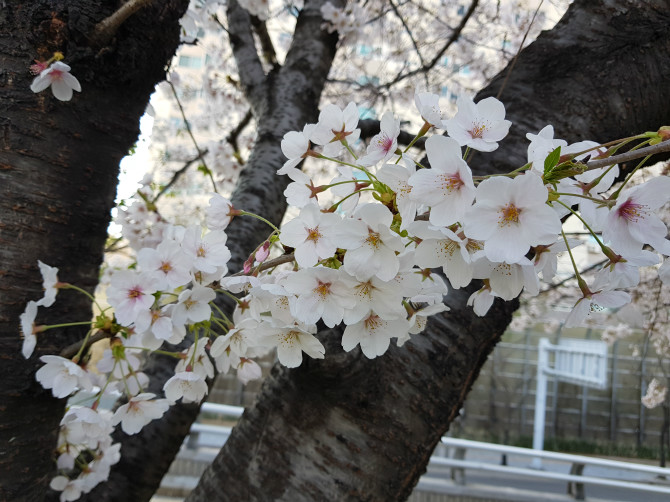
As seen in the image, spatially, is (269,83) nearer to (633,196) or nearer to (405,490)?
(405,490)

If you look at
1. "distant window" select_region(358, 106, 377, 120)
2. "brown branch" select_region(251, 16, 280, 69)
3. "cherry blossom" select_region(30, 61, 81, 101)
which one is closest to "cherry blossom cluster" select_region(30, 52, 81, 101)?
"cherry blossom" select_region(30, 61, 81, 101)

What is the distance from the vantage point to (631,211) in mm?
529

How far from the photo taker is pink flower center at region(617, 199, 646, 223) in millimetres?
528

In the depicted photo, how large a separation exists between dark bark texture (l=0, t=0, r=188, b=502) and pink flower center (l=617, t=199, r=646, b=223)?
3.30ft

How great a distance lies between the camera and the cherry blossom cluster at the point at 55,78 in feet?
3.11

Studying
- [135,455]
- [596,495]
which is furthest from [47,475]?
[596,495]

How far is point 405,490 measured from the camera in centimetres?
103

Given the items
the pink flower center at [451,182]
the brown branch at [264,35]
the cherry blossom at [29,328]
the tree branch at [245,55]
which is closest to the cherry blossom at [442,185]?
the pink flower center at [451,182]

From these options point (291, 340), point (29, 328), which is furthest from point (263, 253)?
point (29, 328)

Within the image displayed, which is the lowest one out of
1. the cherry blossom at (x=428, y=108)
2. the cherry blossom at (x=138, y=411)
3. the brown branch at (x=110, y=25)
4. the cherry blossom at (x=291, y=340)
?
the cherry blossom at (x=138, y=411)

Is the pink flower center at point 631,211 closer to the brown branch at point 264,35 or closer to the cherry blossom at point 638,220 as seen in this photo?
the cherry blossom at point 638,220

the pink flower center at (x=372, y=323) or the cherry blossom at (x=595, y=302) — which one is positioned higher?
the cherry blossom at (x=595, y=302)

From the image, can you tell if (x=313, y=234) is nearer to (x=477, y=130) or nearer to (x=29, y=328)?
(x=477, y=130)

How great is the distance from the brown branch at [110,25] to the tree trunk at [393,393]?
0.71 metres
